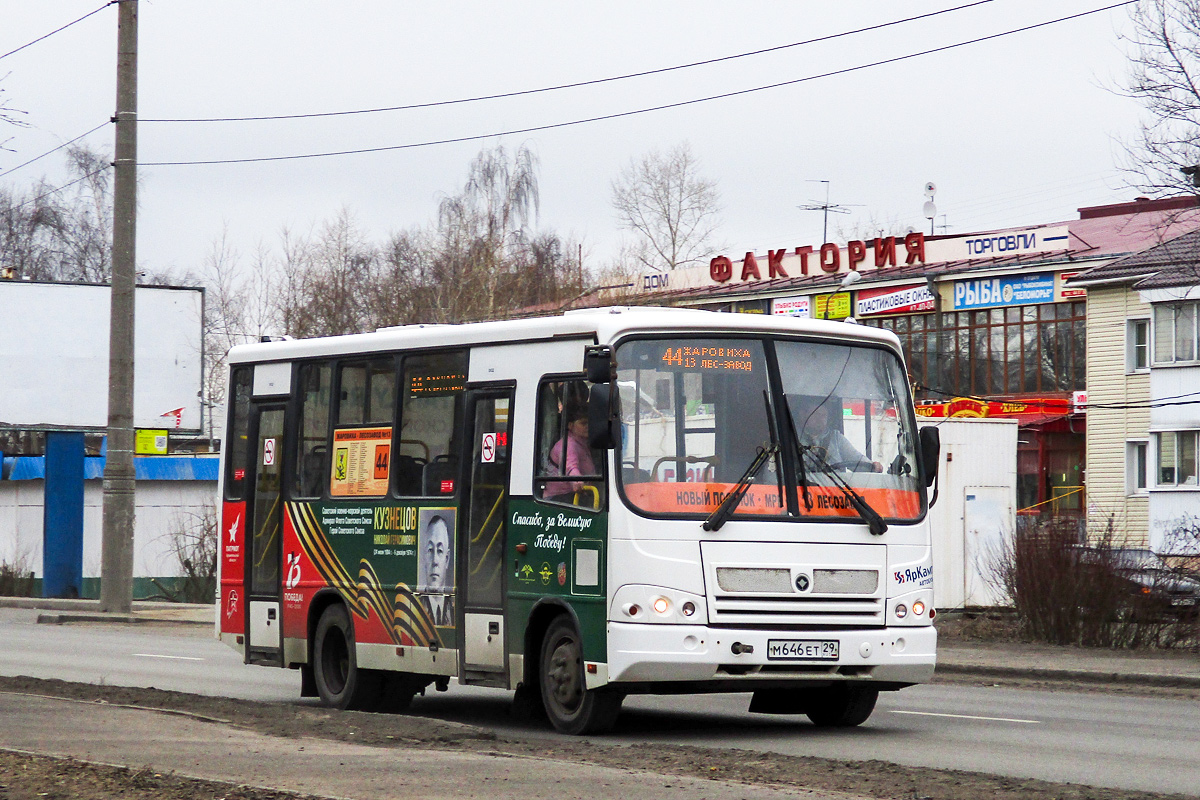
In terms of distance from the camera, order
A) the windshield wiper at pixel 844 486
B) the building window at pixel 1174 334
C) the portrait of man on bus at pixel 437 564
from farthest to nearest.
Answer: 1. the building window at pixel 1174 334
2. the portrait of man on bus at pixel 437 564
3. the windshield wiper at pixel 844 486

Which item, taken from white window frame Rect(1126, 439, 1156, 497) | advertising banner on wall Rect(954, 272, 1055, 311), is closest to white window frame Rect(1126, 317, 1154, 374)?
white window frame Rect(1126, 439, 1156, 497)

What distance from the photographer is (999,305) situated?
203ft

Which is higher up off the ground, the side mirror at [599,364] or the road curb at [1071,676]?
the side mirror at [599,364]

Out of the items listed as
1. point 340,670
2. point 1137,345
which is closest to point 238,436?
point 340,670

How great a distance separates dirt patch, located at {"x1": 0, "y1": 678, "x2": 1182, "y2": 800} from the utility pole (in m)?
16.4

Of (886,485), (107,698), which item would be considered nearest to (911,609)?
(886,485)

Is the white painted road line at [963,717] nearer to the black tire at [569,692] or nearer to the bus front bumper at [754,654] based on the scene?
the bus front bumper at [754,654]

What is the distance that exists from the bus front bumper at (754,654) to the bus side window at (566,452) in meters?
0.96


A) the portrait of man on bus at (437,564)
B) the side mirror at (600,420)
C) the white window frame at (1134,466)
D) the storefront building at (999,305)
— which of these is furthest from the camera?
the storefront building at (999,305)

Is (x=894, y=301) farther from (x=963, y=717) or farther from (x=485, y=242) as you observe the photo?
(x=963, y=717)

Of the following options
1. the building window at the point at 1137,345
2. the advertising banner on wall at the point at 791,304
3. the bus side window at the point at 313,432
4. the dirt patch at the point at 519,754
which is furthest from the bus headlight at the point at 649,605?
the advertising banner on wall at the point at 791,304

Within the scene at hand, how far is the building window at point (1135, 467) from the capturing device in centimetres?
5391

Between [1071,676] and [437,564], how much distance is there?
785cm

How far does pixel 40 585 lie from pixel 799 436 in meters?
32.7
